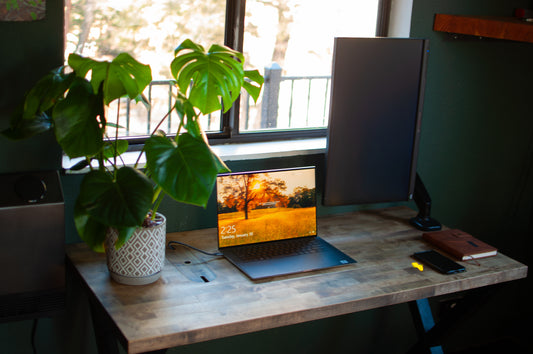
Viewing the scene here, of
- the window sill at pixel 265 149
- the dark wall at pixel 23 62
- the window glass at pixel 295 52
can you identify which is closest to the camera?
the dark wall at pixel 23 62

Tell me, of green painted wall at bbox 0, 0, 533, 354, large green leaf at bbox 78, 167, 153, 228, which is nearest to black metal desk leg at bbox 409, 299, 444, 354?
green painted wall at bbox 0, 0, 533, 354

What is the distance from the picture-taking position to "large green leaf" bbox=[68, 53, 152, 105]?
1393 millimetres

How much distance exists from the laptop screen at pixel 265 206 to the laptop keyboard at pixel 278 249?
0.02 m

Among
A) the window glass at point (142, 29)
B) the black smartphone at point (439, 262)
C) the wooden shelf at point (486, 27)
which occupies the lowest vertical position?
the black smartphone at point (439, 262)

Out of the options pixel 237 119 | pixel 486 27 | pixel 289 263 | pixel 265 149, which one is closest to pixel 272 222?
pixel 289 263

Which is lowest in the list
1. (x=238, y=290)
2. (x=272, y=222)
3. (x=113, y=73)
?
Answer: (x=238, y=290)

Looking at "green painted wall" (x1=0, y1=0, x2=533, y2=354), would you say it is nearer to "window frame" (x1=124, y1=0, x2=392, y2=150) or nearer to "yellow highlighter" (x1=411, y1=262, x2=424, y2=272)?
"window frame" (x1=124, y1=0, x2=392, y2=150)

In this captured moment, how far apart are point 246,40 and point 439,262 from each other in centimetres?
104

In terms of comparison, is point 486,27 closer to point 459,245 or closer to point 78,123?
point 459,245

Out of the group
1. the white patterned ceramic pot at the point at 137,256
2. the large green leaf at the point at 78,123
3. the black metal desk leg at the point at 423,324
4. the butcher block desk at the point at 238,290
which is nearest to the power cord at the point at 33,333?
the butcher block desk at the point at 238,290

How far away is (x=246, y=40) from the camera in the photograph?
7.29 ft

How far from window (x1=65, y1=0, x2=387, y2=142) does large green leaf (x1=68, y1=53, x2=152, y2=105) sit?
0.53 m

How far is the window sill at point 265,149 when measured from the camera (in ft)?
6.87

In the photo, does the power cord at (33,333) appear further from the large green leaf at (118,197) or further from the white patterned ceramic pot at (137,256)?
the large green leaf at (118,197)
